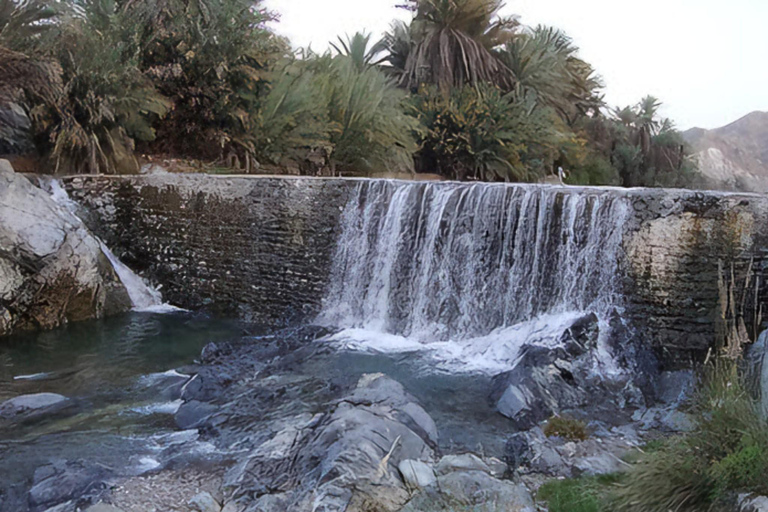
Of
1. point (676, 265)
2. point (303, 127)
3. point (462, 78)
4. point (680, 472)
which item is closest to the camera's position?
point (680, 472)

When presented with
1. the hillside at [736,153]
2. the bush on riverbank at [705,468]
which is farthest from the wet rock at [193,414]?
the hillside at [736,153]

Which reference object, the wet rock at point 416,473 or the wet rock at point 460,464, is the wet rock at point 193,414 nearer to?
the wet rock at point 416,473

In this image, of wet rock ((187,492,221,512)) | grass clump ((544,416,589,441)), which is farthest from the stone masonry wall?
wet rock ((187,492,221,512))

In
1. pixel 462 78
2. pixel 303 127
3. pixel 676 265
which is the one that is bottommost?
pixel 676 265

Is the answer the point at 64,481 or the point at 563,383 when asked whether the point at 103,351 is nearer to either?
the point at 64,481

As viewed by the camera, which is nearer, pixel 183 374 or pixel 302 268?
pixel 183 374

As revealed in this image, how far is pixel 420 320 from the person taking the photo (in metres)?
7.53

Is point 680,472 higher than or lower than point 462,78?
lower

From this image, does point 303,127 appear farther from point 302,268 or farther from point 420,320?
point 420,320

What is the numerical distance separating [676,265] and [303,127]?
22.9 ft

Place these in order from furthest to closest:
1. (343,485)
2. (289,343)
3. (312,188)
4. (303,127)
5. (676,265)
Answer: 1. (303,127)
2. (312,188)
3. (289,343)
4. (676,265)
5. (343,485)

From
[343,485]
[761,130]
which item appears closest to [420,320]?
[343,485]

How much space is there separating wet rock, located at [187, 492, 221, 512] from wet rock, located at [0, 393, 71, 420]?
211cm

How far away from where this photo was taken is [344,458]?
3863 mm
